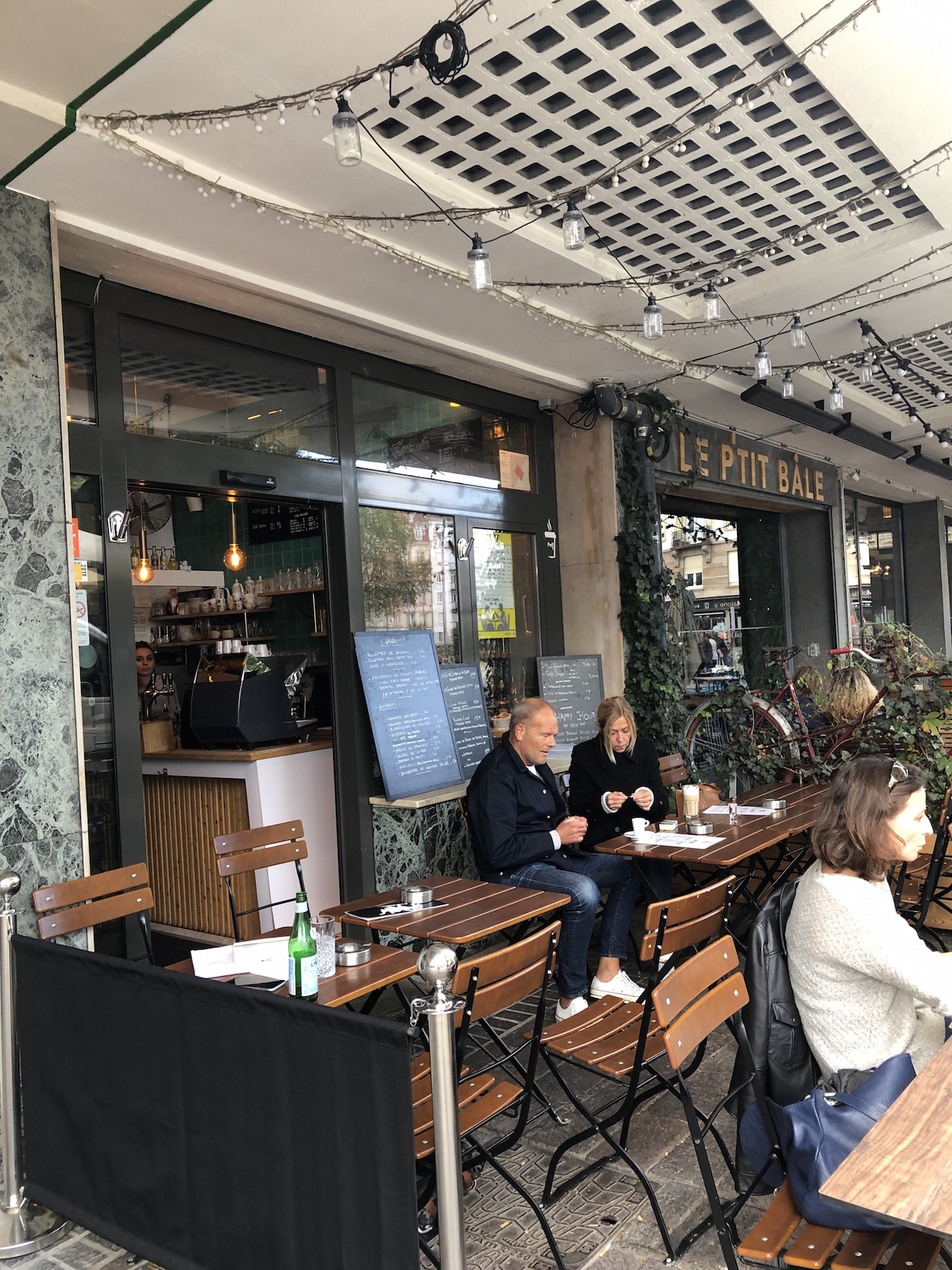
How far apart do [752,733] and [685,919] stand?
3666 millimetres

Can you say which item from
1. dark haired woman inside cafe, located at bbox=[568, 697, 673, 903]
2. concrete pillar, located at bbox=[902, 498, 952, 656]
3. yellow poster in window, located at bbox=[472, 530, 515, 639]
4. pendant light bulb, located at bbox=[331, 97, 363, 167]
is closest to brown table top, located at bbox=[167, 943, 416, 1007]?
dark haired woman inside cafe, located at bbox=[568, 697, 673, 903]

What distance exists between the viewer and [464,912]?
349 centimetres

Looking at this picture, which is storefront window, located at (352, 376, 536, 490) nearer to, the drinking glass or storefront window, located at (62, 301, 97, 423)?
storefront window, located at (62, 301, 97, 423)

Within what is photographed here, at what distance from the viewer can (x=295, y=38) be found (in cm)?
297

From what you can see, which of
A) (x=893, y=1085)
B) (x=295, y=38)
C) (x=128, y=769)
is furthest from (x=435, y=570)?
(x=893, y=1085)

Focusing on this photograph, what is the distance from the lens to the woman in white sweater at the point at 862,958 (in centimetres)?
240

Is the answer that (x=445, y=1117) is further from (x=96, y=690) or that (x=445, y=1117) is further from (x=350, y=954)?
(x=96, y=690)

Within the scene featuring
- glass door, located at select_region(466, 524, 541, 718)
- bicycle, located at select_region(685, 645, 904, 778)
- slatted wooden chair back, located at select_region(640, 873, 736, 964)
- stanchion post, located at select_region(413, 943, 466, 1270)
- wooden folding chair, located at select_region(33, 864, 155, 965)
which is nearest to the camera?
stanchion post, located at select_region(413, 943, 466, 1270)

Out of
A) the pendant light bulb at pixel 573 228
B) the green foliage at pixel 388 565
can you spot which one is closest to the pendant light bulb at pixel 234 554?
the green foliage at pixel 388 565

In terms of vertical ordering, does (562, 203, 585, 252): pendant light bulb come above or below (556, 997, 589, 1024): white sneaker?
above

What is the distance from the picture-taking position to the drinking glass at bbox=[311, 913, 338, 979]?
2.88 metres

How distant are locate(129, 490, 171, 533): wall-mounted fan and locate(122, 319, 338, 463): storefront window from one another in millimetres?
3402

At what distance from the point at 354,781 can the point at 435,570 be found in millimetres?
1487

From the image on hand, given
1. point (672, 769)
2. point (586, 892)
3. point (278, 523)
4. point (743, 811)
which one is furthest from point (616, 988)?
point (278, 523)
